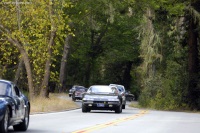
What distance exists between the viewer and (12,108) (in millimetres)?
16672

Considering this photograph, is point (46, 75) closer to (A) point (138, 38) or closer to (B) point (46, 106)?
(B) point (46, 106)

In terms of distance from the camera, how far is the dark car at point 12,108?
15836 mm

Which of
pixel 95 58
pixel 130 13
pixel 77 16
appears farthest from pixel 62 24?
pixel 95 58

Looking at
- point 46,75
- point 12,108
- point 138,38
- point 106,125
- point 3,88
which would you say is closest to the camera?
point 12,108

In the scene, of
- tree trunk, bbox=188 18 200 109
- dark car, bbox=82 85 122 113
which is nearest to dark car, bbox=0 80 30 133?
dark car, bbox=82 85 122 113

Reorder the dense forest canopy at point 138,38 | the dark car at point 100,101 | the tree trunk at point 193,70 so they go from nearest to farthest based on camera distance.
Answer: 1. the dark car at point 100,101
2. the dense forest canopy at point 138,38
3. the tree trunk at point 193,70

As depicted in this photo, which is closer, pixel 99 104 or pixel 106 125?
pixel 106 125

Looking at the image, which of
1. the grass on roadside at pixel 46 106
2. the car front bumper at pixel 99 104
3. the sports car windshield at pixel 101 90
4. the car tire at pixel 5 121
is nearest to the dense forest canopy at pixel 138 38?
the grass on roadside at pixel 46 106

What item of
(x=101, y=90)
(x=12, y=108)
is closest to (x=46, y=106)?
(x=101, y=90)

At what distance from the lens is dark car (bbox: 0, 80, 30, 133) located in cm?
1584

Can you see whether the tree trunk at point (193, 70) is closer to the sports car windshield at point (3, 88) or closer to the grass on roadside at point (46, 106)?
the grass on roadside at point (46, 106)

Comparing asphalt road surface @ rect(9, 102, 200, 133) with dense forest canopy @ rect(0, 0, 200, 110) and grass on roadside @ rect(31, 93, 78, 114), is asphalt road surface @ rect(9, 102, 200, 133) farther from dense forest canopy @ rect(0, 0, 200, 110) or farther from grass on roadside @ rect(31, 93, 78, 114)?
dense forest canopy @ rect(0, 0, 200, 110)

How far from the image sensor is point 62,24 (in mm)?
36875

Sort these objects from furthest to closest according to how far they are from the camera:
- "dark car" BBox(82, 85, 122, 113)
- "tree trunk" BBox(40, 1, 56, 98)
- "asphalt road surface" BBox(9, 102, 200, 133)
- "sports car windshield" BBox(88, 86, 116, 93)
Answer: "tree trunk" BBox(40, 1, 56, 98) → "sports car windshield" BBox(88, 86, 116, 93) → "dark car" BBox(82, 85, 122, 113) → "asphalt road surface" BBox(9, 102, 200, 133)
